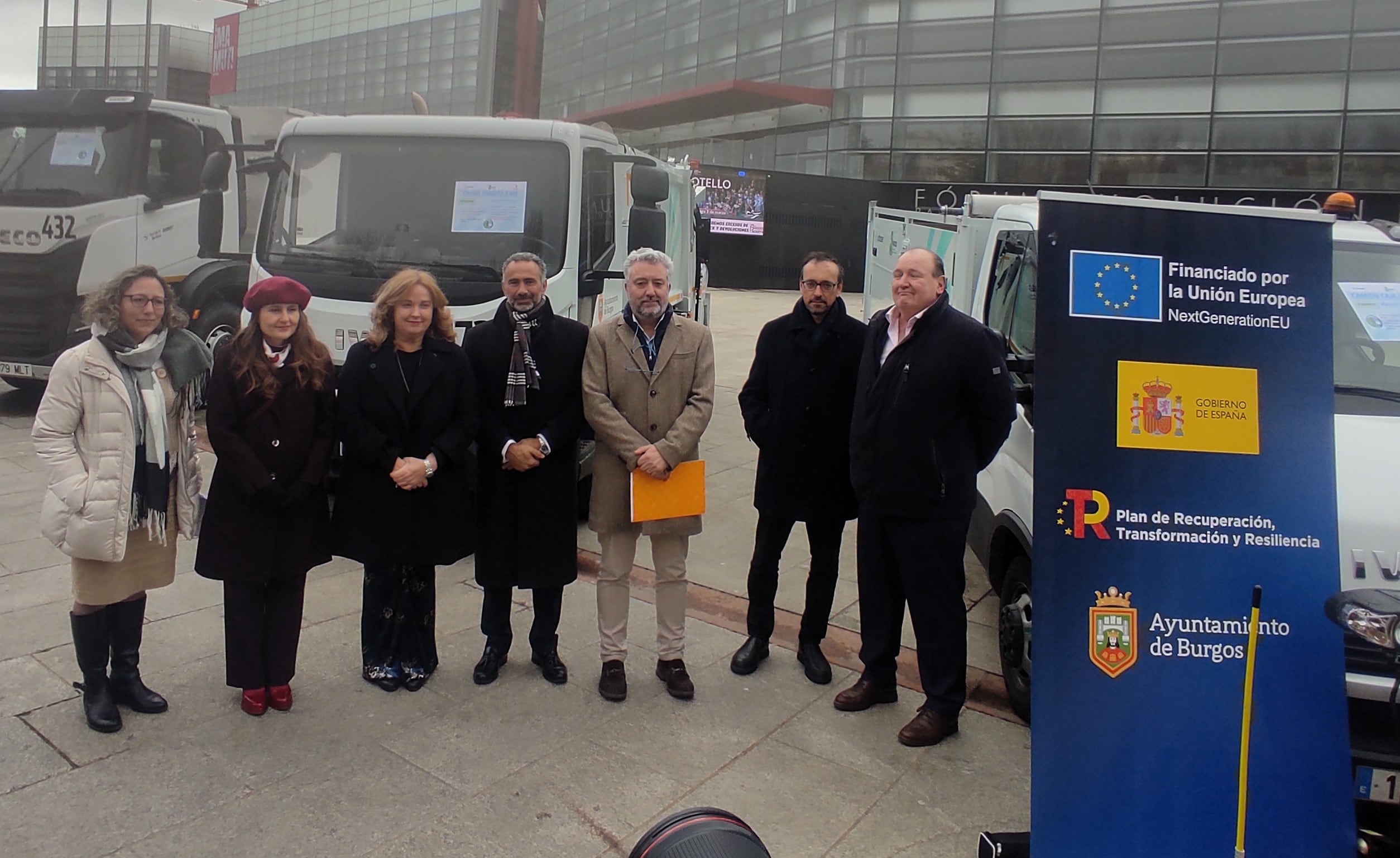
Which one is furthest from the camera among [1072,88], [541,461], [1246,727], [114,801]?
[1072,88]

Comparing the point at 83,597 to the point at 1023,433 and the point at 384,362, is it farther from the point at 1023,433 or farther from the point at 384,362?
the point at 1023,433

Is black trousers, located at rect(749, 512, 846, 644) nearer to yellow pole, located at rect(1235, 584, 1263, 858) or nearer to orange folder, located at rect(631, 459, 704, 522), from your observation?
orange folder, located at rect(631, 459, 704, 522)

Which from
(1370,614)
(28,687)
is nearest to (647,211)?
(28,687)

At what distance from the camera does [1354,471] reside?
121 inches

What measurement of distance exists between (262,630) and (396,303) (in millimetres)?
1406

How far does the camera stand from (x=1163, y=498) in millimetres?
2871

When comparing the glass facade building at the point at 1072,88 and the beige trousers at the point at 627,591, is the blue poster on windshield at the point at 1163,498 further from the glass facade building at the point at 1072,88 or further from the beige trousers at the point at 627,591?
the glass facade building at the point at 1072,88

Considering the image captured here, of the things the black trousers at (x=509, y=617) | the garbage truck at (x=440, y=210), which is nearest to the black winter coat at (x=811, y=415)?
the black trousers at (x=509, y=617)

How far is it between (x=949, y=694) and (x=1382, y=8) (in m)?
26.7

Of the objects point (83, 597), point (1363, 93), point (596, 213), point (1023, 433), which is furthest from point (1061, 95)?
point (83, 597)

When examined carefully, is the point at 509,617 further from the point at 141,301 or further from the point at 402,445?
the point at 141,301

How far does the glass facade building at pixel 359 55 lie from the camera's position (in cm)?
4959

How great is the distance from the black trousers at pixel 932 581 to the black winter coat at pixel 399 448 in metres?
1.72

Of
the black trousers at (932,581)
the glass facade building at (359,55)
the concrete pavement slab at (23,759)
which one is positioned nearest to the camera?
the concrete pavement slab at (23,759)
